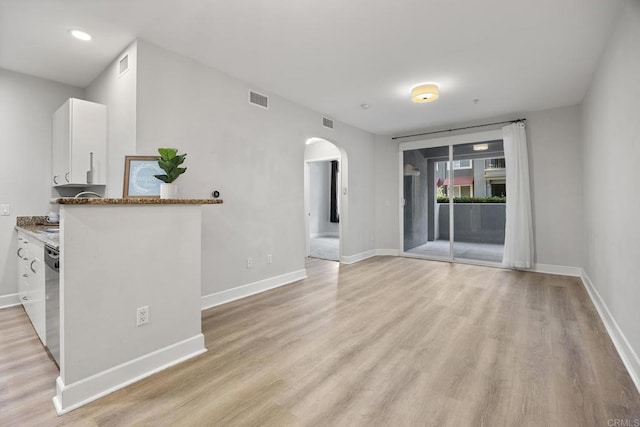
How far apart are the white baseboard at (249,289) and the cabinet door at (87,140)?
5.63 feet

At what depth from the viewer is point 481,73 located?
137 inches

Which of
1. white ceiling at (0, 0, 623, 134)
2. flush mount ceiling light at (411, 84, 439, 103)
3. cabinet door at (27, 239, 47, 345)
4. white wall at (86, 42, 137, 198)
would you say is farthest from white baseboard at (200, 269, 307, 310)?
flush mount ceiling light at (411, 84, 439, 103)

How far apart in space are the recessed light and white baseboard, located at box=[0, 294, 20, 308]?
3.03 metres

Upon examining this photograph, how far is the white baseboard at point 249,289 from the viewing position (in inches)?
127

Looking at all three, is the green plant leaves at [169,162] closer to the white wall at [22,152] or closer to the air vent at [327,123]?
the white wall at [22,152]

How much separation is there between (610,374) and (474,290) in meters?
1.89

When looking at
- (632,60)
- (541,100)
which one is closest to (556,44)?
(632,60)

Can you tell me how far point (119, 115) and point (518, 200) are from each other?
19.0 feet

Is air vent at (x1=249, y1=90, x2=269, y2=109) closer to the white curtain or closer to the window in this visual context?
the window

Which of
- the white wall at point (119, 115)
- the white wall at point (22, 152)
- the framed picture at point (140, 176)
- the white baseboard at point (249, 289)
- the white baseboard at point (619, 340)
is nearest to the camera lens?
the white baseboard at point (619, 340)

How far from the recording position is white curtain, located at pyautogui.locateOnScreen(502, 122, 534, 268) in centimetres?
479

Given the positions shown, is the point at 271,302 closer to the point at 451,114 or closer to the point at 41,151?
the point at 41,151

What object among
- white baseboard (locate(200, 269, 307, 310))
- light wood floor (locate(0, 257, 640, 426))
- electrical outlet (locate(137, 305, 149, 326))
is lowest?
light wood floor (locate(0, 257, 640, 426))

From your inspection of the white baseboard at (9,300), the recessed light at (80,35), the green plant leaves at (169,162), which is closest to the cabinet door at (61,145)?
the recessed light at (80,35)
